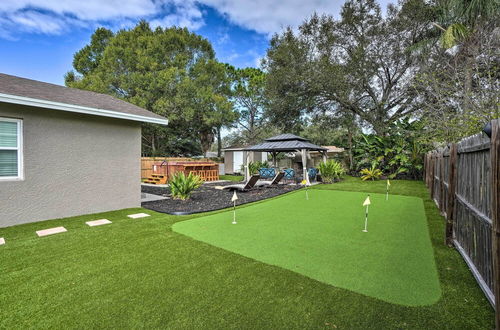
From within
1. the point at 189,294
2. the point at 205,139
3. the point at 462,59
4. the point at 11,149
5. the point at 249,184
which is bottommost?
the point at 189,294


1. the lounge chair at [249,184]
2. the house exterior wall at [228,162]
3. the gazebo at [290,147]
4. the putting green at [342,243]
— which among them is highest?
the gazebo at [290,147]

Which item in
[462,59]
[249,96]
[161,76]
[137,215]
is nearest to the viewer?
[137,215]

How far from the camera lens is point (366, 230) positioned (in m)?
4.96

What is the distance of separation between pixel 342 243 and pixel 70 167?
21.4ft

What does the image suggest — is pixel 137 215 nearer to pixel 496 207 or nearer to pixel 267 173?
pixel 496 207

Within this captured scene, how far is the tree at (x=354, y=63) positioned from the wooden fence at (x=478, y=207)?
45.4ft

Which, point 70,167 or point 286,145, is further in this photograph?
point 286,145

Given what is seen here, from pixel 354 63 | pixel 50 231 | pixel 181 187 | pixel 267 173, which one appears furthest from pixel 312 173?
pixel 50 231

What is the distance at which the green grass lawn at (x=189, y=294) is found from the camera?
2.20 meters

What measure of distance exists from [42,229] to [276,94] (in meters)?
16.4

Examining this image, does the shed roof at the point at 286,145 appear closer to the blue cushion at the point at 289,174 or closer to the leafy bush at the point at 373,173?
the blue cushion at the point at 289,174

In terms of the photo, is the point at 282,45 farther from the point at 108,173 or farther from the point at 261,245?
the point at 261,245

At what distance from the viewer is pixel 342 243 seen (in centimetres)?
422

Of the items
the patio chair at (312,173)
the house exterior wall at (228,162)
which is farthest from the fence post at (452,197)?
the house exterior wall at (228,162)
